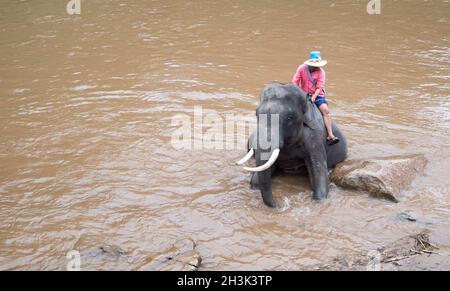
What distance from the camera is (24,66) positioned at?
38.4 ft

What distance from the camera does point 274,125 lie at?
18.9 ft

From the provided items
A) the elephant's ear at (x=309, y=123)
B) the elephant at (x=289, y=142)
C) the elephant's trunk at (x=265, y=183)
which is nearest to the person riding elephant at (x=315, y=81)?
the elephant at (x=289, y=142)

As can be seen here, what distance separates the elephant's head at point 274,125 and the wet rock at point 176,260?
1155 millimetres

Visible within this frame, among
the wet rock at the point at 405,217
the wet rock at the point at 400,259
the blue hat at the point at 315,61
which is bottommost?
the wet rock at the point at 400,259

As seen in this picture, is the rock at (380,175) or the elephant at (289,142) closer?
the elephant at (289,142)

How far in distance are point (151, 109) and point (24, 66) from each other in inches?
167

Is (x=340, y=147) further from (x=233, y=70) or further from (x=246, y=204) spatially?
(x=233, y=70)

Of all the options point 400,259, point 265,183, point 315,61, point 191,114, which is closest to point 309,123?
point 315,61

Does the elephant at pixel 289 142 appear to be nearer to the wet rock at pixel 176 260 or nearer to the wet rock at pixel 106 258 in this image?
the wet rock at pixel 176 260

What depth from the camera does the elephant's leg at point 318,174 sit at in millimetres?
6418

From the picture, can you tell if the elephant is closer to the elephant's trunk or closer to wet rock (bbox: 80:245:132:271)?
the elephant's trunk

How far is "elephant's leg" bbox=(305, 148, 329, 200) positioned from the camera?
642cm

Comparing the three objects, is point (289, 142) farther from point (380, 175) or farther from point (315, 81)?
point (380, 175)

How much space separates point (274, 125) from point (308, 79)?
1428 millimetres
